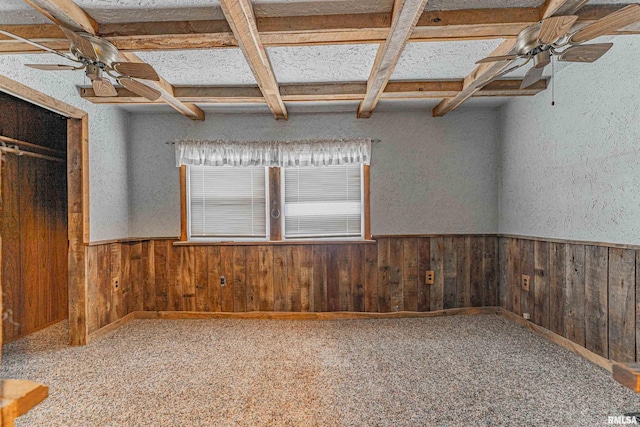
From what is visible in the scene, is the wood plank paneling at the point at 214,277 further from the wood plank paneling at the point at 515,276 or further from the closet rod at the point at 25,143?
the wood plank paneling at the point at 515,276

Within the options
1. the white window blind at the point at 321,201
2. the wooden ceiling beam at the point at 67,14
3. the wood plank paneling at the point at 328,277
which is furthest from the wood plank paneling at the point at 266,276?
the wooden ceiling beam at the point at 67,14

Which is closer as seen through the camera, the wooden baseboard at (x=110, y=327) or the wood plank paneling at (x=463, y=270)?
the wooden baseboard at (x=110, y=327)

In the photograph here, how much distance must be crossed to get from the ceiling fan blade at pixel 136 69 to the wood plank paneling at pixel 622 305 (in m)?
3.20

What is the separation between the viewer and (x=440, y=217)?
12.8 feet

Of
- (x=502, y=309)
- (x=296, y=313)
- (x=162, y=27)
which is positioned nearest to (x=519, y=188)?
Answer: (x=502, y=309)

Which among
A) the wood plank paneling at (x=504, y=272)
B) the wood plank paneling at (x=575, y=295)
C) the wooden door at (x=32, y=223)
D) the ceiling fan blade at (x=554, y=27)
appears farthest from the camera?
the wood plank paneling at (x=504, y=272)

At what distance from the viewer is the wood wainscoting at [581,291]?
2.41 m

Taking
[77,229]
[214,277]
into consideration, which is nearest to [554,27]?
[214,277]

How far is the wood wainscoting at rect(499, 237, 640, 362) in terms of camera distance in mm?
2406

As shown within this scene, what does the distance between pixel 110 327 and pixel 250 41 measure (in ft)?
9.69

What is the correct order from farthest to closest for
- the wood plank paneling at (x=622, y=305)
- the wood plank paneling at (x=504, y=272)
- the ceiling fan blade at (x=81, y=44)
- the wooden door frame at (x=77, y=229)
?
1. the wood plank paneling at (x=504, y=272)
2. the wooden door frame at (x=77, y=229)
3. the wood plank paneling at (x=622, y=305)
4. the ceiling fan blade at (x=81, y=44)

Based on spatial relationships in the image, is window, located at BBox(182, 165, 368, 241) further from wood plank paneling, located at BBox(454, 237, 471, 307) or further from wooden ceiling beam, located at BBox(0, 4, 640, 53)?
wooden ceiling beam, located at BBox(0, 4, 640, 53)

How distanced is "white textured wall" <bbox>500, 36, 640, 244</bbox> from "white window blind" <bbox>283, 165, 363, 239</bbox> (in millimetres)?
1610

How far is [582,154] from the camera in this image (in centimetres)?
277
